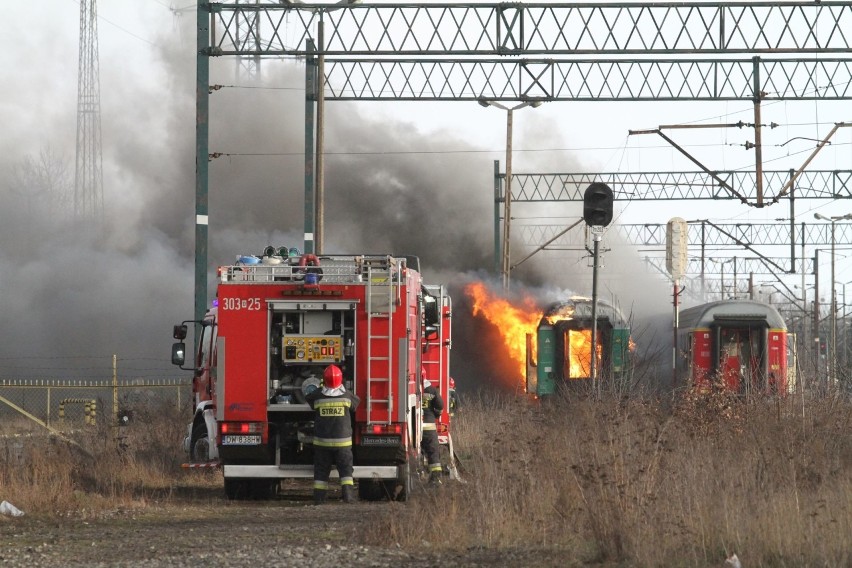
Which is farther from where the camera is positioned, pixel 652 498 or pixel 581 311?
pixel 581 311

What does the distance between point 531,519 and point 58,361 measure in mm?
35938

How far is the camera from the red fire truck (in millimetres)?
16922

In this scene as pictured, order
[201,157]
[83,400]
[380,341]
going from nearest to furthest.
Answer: [380,341]
[201,157]
[83,400]

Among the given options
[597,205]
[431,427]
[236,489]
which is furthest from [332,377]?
[597,205]

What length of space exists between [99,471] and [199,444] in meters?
1.42

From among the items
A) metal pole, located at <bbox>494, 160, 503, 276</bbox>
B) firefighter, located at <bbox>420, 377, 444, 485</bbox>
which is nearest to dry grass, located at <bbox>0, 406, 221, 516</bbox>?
firefighter, located at <bbox>420, 377, 444, 485</bbox>

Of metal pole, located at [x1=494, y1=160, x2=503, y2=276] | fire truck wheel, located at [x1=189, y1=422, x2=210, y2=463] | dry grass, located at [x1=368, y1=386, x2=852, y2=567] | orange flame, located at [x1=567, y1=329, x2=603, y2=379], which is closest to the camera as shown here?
dry grass, located at [x1=368, y1=386, x2=852, y2=567]

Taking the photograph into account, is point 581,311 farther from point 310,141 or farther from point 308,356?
point 308,356

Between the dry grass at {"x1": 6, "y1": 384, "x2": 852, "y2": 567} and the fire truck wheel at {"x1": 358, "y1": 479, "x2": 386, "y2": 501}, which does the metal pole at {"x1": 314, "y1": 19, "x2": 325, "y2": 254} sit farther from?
the fire truck wheel at {"x1": 358, "y1": 479, "x2": 386, "y2": 501}

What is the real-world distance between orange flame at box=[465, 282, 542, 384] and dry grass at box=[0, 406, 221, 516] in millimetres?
14927

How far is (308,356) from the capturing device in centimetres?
1712

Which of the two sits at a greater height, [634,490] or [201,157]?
[201,157]

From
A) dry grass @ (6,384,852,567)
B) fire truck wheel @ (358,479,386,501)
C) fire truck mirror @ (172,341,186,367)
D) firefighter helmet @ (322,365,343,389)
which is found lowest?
fire truck wheel @ (358,479,386,501)

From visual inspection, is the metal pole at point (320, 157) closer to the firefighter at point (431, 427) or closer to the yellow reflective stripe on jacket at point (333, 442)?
the firefighter at point (431, 427)
